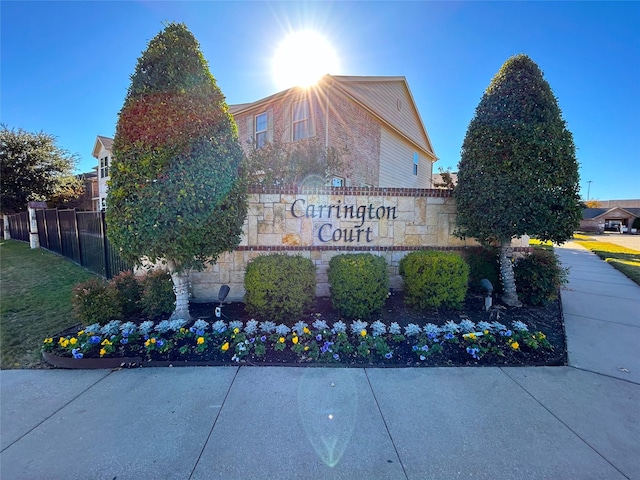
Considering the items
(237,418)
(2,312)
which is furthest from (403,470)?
(2,312)

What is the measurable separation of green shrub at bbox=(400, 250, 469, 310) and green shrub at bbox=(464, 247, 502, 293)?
1277 mm

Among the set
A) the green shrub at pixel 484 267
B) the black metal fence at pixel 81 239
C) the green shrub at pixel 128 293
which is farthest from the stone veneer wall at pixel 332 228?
the black metal fence at pixel 81 239

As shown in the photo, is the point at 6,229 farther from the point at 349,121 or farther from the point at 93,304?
the point at 349,121

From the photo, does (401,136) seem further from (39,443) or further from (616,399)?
(39,443)

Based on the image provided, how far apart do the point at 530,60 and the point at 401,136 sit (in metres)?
9.45

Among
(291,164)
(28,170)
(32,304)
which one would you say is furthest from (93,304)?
(28,170)

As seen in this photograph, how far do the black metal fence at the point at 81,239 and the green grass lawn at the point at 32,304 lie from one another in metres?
0.42

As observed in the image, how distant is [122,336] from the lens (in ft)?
11.6

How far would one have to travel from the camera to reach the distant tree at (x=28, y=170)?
15.8 m

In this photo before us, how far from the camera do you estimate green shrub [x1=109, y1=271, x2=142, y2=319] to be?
4.25 meters

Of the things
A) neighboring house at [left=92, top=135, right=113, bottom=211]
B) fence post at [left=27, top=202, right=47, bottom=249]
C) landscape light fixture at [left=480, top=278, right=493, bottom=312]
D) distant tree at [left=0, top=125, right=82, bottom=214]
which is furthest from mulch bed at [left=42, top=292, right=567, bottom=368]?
neighboring house at [left=92, top=135, right=113, bottom=211]

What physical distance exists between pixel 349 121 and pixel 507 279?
330 inches

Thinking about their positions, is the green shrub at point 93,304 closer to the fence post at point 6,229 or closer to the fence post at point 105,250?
the fence post at point 105,250

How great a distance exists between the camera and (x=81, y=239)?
816 cm
